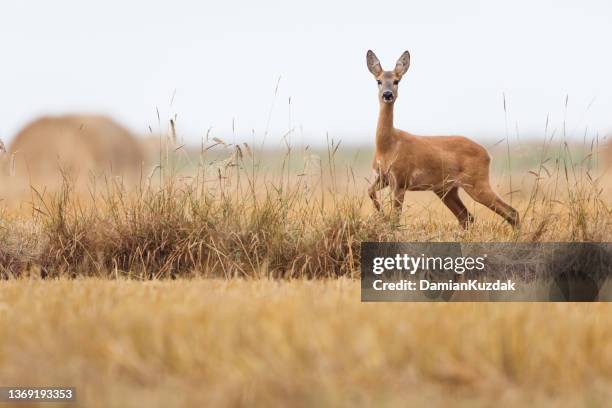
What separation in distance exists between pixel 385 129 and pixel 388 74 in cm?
52

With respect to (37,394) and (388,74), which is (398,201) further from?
(37,394)

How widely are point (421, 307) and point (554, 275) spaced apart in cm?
211

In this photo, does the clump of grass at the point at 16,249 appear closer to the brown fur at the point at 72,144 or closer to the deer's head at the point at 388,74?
the deer's head at the point at 388,74

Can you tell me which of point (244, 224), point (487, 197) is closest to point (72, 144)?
point (487, 197)

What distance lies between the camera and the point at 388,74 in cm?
679

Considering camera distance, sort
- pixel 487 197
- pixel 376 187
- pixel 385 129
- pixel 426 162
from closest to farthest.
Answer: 1. pixel 376 187
2. pixel 426 162
3. pixel 385 129
4. pixel 487 197

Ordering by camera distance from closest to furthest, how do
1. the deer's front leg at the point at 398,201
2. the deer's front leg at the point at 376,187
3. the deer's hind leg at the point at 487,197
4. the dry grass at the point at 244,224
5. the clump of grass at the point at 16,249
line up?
the dry grass at the point at 244,224
the clump of grass at the point at 16,249
the deer's front leg at the point at 398,201
the deer's front leg at the point at 376,187
the deer's hind leg at the point at 487,197

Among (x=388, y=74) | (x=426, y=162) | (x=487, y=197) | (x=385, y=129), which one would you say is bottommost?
(x=487, y=197)

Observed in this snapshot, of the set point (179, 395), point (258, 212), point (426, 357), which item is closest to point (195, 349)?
point (179, 395)

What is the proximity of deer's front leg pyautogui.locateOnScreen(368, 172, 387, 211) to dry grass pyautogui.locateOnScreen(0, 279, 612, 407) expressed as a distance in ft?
9.13

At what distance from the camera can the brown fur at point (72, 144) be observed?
48.4ft

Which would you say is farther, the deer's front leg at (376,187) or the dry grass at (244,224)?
the deer's front leg at (376,187)

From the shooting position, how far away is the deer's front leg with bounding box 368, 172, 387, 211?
5.80m

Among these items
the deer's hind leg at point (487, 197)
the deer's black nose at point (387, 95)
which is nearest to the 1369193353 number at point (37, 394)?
the deer's black nose at point (387, 95)
